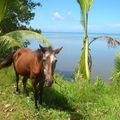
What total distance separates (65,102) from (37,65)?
195 cm

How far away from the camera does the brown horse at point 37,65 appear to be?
10.7m

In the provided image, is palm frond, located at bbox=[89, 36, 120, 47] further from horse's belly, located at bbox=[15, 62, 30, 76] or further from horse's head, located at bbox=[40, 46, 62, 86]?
horse's head, located at bbox=[40, 46, 62, 86]

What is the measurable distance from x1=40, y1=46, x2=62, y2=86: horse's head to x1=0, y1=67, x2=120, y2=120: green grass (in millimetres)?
1312

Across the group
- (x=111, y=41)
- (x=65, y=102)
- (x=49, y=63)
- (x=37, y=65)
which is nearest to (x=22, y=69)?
(x=37, y=65)

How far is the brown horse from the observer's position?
10688mm

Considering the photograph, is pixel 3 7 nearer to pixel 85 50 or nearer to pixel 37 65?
pixel 85 50

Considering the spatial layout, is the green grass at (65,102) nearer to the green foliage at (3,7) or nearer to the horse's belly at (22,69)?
the horse's belly at (22,69)

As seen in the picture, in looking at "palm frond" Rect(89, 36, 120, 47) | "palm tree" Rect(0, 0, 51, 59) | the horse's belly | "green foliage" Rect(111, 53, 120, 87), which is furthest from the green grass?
"palm frond" Rect(89, 36, 120, 47)

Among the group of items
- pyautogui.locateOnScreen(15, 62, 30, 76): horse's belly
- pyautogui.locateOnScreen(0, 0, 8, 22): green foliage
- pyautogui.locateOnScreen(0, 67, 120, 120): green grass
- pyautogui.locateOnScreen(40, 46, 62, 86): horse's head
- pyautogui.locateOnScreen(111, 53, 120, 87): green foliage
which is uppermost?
pyautogui.locateOnScreen(0, 0, 8, 22): green foliage

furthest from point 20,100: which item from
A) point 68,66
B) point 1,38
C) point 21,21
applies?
point 68,66

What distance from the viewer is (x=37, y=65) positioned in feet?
38.1

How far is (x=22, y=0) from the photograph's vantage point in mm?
27984

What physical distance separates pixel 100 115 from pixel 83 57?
4701mm

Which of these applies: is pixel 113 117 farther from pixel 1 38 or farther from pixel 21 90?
pixel 1 38
